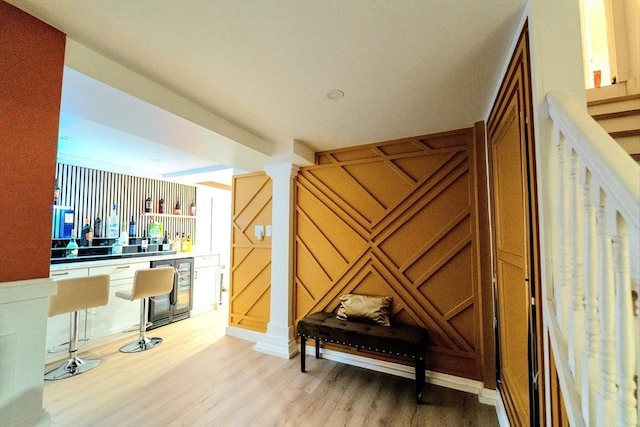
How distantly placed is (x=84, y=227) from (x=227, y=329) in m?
2.40

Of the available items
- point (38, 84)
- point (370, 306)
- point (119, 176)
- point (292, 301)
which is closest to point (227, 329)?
point (292, 301)

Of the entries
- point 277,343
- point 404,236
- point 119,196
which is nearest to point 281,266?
point 277,343

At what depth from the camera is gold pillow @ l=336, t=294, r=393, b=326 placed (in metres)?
2.54

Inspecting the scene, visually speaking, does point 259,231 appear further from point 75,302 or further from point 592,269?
point 592,269

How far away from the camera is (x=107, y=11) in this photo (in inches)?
47.6

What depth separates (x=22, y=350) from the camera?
3.91ft

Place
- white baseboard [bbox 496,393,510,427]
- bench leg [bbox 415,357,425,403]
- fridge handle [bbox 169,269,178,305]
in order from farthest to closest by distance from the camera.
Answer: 1. fridge handle [bbox 169,269,178,305]
2. bench leg [bbox 415,357,425,403]
3. white baseboard [bbox 496,393,510,427]

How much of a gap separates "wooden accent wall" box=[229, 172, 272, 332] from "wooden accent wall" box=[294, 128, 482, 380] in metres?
0.48

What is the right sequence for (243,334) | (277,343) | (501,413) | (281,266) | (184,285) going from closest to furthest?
1. (501,413)
2. (277,343)
3. (281,266)
4. (243,334)
5. (184,285)

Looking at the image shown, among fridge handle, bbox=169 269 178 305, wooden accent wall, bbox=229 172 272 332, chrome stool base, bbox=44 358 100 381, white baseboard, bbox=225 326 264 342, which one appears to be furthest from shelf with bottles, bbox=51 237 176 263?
white baseboard, bbox=225 326 264 342

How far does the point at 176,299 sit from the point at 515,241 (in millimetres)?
4378

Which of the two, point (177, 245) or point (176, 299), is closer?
point (176, 299)

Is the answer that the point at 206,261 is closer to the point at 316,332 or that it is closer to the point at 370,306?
the point at 316,332

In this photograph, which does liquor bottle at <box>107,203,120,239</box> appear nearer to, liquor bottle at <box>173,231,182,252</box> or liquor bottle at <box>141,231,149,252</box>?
liquor bottle at <box>141,231,149,252</box>
